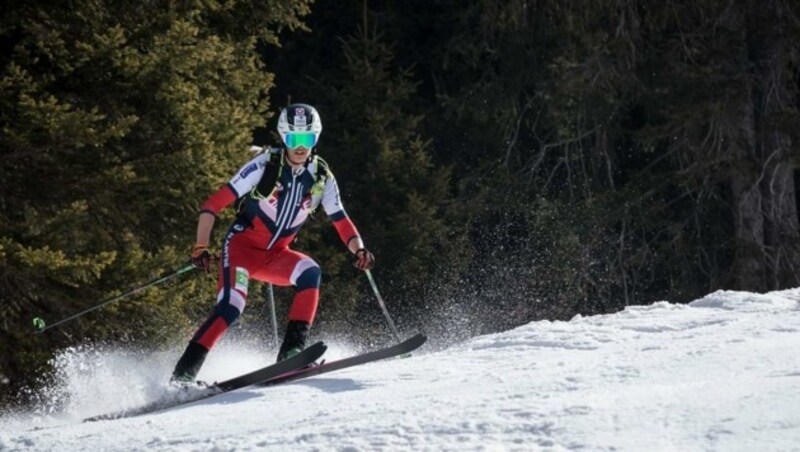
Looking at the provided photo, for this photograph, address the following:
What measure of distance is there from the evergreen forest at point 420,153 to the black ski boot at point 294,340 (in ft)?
12.3

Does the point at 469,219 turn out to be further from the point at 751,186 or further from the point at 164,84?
the point at 164,84

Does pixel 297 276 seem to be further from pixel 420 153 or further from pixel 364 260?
pixel 420 153

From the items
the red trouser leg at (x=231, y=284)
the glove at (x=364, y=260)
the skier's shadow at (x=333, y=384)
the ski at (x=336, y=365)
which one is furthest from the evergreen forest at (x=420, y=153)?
the skier's shadow at (x=333, y=384)

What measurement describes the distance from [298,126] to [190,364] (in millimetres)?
1538

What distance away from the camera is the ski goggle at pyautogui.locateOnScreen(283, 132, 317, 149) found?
796 cm

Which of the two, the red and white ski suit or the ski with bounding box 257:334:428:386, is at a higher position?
the red and white ski suit

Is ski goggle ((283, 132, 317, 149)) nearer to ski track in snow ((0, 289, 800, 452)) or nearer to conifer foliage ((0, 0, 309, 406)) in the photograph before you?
ski track in snow ((0, 289, 800, 452))

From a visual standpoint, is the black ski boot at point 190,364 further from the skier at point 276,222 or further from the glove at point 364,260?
the glove at point 364,260

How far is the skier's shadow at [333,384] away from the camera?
6.98m

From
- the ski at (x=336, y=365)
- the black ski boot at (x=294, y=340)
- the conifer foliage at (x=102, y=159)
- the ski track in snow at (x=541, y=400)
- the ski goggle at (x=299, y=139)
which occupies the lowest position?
the ski track in snow at (x=541, y=400)

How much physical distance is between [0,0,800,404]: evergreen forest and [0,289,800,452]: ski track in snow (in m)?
4.50

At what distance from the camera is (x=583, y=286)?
62.9 feet

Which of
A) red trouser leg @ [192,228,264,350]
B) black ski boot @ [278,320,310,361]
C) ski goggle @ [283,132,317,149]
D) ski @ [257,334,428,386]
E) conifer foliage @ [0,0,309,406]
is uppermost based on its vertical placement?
conifer foliage @ [0,0,309,406]

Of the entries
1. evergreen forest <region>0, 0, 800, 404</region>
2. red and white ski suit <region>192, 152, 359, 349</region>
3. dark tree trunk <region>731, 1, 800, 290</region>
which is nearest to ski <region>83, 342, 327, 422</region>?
red and white ski suit <region>192, 152, 359, 349</region>
